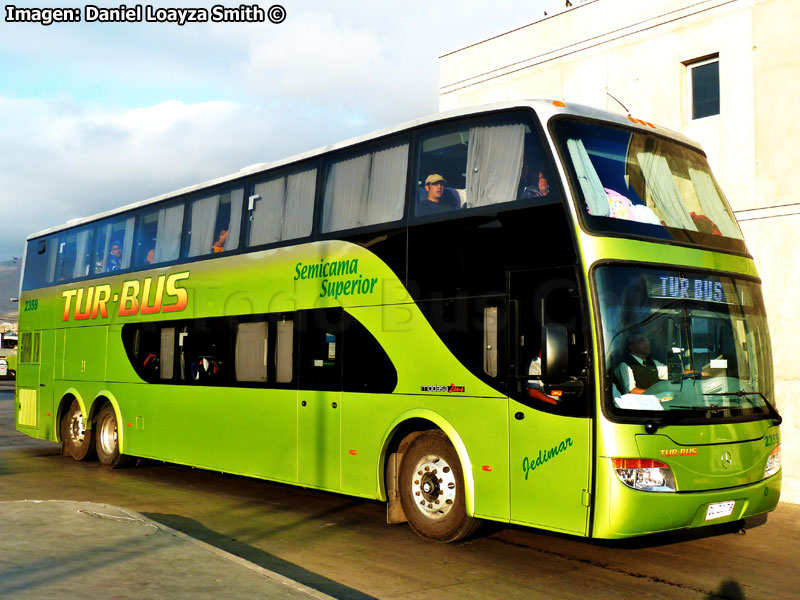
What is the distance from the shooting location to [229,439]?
12.0 meters

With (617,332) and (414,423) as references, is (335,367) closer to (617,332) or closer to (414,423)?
(414,423)

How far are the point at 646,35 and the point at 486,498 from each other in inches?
394

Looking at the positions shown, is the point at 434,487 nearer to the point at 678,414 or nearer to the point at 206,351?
the point at 678,414

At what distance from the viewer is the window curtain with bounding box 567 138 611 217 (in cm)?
782

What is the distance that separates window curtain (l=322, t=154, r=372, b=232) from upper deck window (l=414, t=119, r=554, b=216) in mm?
957

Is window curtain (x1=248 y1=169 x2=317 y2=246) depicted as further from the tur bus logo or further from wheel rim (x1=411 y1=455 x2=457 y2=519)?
wheel rim (x1=411 y1=455 x2=457 y2=519)

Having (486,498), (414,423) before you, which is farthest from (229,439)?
(486,498)

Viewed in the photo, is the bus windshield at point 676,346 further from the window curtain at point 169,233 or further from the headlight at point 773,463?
the window curtain at point 169,233

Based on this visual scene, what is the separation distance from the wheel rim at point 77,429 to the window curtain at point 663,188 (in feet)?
36.8

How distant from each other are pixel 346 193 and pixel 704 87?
7322mm

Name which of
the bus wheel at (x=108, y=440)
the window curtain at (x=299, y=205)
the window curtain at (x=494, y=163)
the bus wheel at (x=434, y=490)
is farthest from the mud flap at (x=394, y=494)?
the bus wheel at (x=108, y=440)

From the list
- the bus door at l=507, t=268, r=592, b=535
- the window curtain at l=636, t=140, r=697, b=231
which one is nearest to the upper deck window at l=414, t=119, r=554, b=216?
the bus door at l=507, t=268, r=592, b=535

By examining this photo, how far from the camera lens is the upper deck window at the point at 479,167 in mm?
8281

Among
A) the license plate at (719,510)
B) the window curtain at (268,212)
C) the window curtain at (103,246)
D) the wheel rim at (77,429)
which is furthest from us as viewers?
the wheel rim at (77,429)
